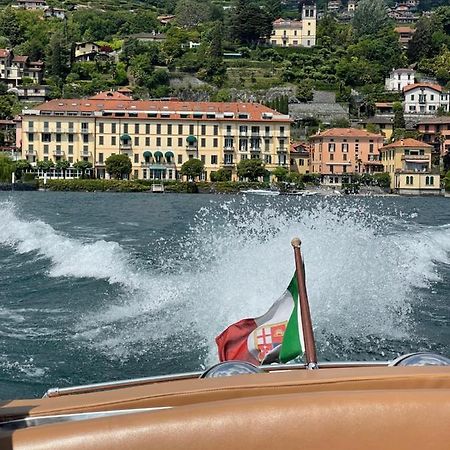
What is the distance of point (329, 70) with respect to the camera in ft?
414

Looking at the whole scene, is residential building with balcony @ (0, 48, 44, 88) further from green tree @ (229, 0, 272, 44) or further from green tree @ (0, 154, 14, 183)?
green tree @ (0, 154, 14, 183)

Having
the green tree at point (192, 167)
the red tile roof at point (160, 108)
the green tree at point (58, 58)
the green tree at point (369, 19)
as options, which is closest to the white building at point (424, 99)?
the red tile roof at point (160, 108)

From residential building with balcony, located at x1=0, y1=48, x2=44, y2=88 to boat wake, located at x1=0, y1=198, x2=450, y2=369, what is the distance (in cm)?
10008

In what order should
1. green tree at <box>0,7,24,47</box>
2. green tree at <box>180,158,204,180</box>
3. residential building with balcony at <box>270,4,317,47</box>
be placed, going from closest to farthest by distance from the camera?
green tree at <box>180,158,204,180</box>, green tree at <box>0,7,24,47</box>, residential building with balcony at <box>270,4,317,47</box>

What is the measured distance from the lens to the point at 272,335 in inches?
237

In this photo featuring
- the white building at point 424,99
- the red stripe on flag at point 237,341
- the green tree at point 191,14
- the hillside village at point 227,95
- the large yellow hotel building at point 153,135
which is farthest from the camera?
the green tree at point 191,14

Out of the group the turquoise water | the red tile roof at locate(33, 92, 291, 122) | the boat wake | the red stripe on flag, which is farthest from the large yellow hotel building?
the red stripe on flag

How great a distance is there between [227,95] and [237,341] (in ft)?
357

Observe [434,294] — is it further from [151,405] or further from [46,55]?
[46,55]

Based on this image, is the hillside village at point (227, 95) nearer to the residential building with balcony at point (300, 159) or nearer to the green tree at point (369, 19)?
the residential building with balcony at point (300, 159)

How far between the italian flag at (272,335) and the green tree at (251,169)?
8466 cm

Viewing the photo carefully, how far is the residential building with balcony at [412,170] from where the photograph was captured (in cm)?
9400

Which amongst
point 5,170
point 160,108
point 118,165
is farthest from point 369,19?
point 5,170

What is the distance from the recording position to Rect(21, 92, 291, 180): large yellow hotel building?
92.3 m
